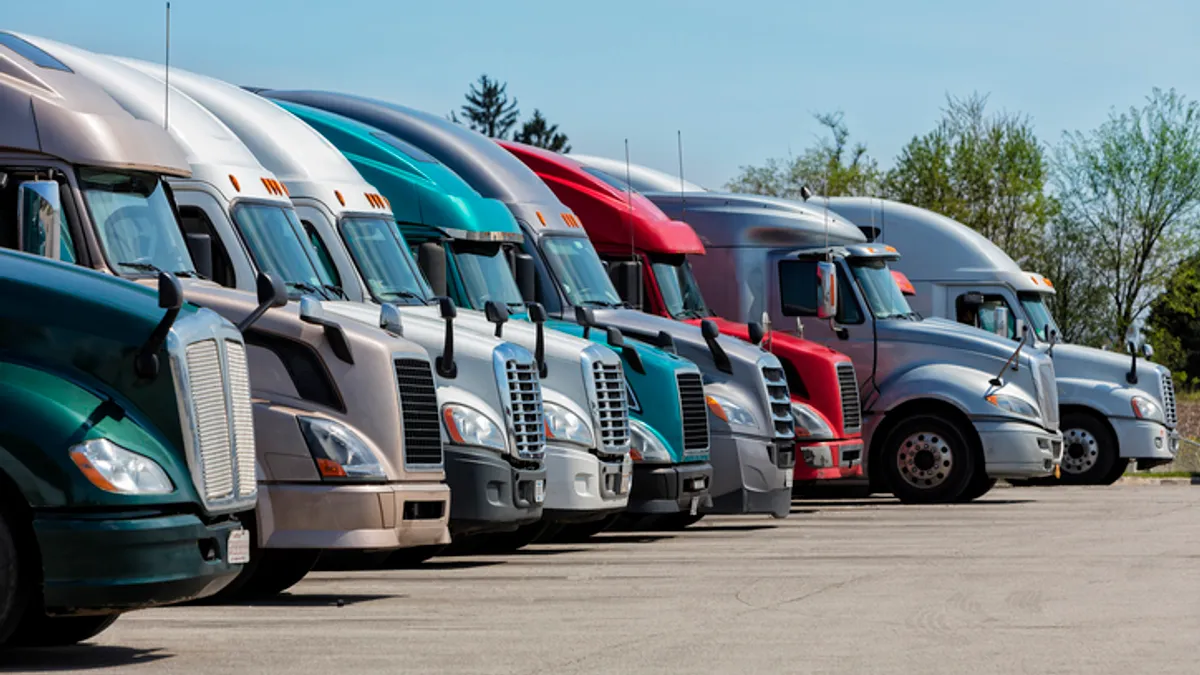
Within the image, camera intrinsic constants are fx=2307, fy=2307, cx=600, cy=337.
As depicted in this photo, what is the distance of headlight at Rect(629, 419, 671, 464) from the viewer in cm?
1930

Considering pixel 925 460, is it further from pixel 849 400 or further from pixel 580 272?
pixel 580 272

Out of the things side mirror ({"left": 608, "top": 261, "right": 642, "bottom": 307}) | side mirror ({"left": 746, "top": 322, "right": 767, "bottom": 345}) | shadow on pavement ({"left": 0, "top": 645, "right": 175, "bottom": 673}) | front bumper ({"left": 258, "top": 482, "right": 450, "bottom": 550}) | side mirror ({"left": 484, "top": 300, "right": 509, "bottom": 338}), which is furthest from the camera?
side mirror ({"left": 746, "top": 322, "right": 767, "bottom": 345})

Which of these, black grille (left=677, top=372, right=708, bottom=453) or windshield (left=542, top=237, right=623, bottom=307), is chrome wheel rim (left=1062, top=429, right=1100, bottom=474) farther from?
black grille (left=677, top=372, right=708, bottom=453)

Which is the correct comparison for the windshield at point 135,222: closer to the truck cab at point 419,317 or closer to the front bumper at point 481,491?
the truck cab at point 419,317

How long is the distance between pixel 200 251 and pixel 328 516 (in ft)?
6.99

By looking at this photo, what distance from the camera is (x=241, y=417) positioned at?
11141 millimetres

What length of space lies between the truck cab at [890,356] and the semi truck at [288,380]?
40.7 feet

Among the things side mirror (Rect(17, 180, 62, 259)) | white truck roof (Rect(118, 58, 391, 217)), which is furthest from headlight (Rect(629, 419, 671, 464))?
side mirror (Rect(17, 180, 62, 259))

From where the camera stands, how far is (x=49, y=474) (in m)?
9.89

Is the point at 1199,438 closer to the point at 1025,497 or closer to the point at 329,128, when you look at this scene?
the point at 1025,497

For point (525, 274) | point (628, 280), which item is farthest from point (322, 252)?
point (628, 280)

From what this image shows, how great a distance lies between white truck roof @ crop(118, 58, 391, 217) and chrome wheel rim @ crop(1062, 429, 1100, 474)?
15.0 meters

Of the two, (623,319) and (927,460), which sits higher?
(623,319)

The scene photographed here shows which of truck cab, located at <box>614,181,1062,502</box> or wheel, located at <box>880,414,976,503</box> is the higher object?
truck cab, located at <box>614,181,1062,502</box>
